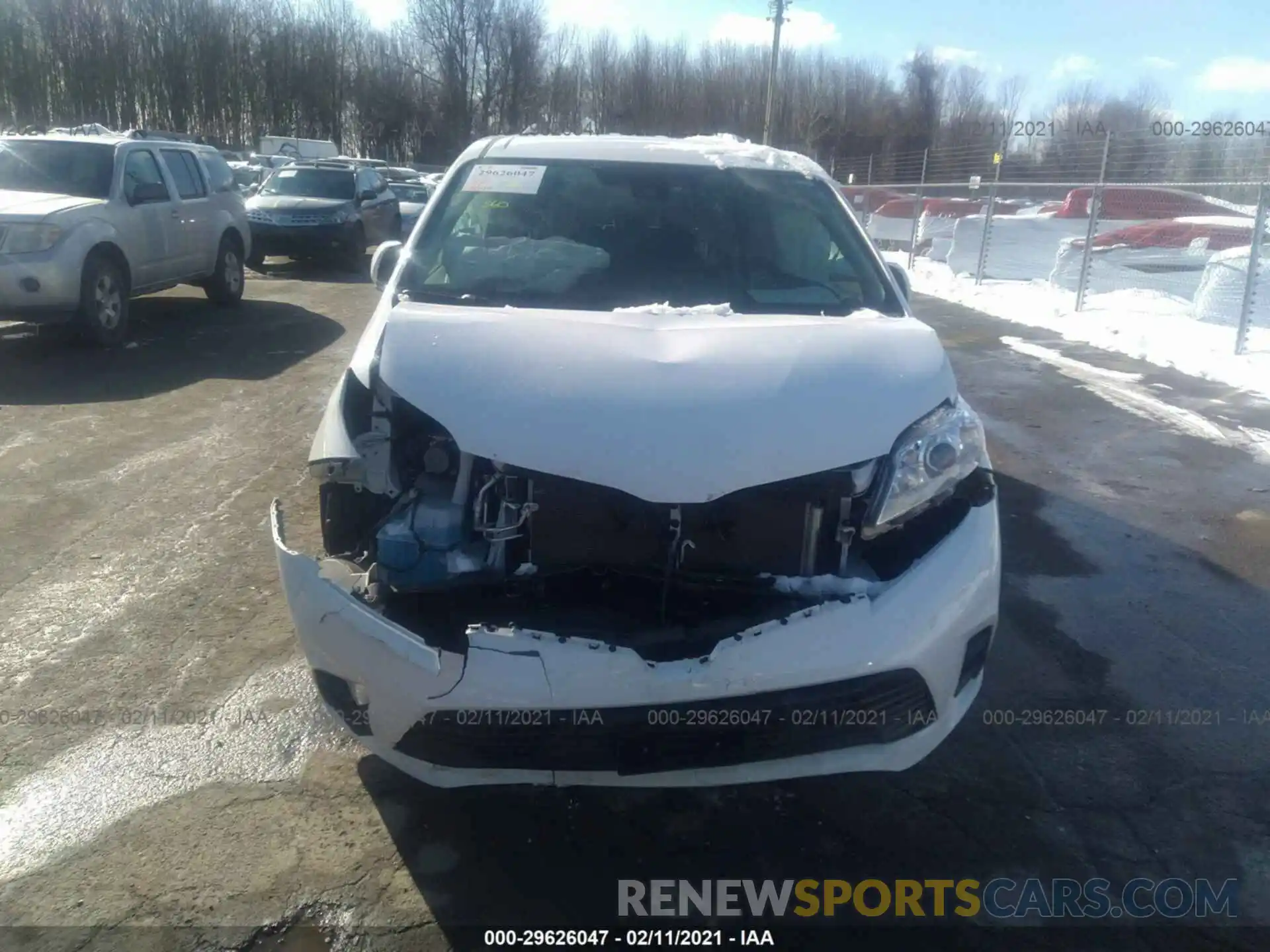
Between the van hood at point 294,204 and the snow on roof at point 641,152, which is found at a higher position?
the snow on roof at point 641,152

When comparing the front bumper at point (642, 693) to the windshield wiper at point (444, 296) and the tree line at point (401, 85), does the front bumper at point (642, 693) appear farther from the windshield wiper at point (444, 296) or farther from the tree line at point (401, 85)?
the tree line at point (401, 85)

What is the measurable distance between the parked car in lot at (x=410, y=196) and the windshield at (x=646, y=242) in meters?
17.1

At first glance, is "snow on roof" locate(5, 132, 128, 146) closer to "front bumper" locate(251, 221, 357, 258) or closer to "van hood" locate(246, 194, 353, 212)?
"front bumper" locate(251, 221, 357, 258)

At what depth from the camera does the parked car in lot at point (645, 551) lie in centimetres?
222

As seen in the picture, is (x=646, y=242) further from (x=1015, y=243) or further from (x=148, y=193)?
(x=1015, y=243)

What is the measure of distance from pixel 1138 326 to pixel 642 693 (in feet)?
34.9

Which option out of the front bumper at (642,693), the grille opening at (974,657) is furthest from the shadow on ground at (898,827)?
the grille opening at (974,657)

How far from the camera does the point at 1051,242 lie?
16.1 meters

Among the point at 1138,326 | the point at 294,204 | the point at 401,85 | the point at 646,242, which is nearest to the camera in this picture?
the point at 646,242

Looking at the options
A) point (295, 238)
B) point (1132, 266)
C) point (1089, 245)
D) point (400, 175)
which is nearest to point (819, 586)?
point (1089, 245)

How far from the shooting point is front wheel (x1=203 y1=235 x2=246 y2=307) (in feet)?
36.0

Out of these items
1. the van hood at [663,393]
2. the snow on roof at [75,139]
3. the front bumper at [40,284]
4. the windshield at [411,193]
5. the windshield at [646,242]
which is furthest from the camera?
the windshield at [411,193]

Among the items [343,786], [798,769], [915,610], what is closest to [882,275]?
[915,610]

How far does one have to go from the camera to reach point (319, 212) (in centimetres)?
1498
